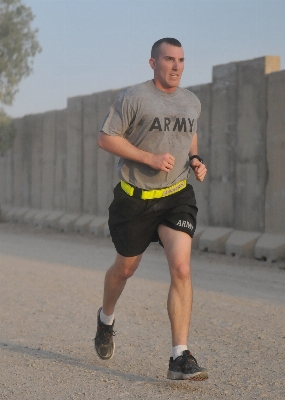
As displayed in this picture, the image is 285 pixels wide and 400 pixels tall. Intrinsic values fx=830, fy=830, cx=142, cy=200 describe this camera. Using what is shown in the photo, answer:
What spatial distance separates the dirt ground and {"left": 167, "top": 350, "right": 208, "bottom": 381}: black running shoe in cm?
8


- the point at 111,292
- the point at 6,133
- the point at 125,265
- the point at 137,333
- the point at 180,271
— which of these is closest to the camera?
the point at 180,271

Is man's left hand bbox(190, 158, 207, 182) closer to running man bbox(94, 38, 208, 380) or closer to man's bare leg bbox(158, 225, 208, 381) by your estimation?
running man bbox(94, 38, 208, 380)

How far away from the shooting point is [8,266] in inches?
433

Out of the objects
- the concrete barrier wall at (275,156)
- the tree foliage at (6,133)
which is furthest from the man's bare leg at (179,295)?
the tree foliage at (6,133)

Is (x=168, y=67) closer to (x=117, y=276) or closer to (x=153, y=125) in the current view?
(x=153, y=125)

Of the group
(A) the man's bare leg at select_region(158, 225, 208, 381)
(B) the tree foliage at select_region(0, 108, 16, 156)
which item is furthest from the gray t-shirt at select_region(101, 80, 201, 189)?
(B) the tree foliage at select_region(0, 108, 16, 156)

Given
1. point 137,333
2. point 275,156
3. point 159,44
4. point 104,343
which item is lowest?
point 137,333

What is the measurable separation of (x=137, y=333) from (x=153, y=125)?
2039mm

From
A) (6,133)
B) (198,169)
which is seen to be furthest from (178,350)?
(6,133)

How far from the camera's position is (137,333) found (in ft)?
20.7

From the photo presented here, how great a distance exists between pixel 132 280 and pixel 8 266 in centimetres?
209

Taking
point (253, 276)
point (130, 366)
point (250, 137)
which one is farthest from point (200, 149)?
point (130, 366)

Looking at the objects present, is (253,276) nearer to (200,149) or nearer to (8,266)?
(8,266)

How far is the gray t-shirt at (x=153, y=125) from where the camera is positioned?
488cm
